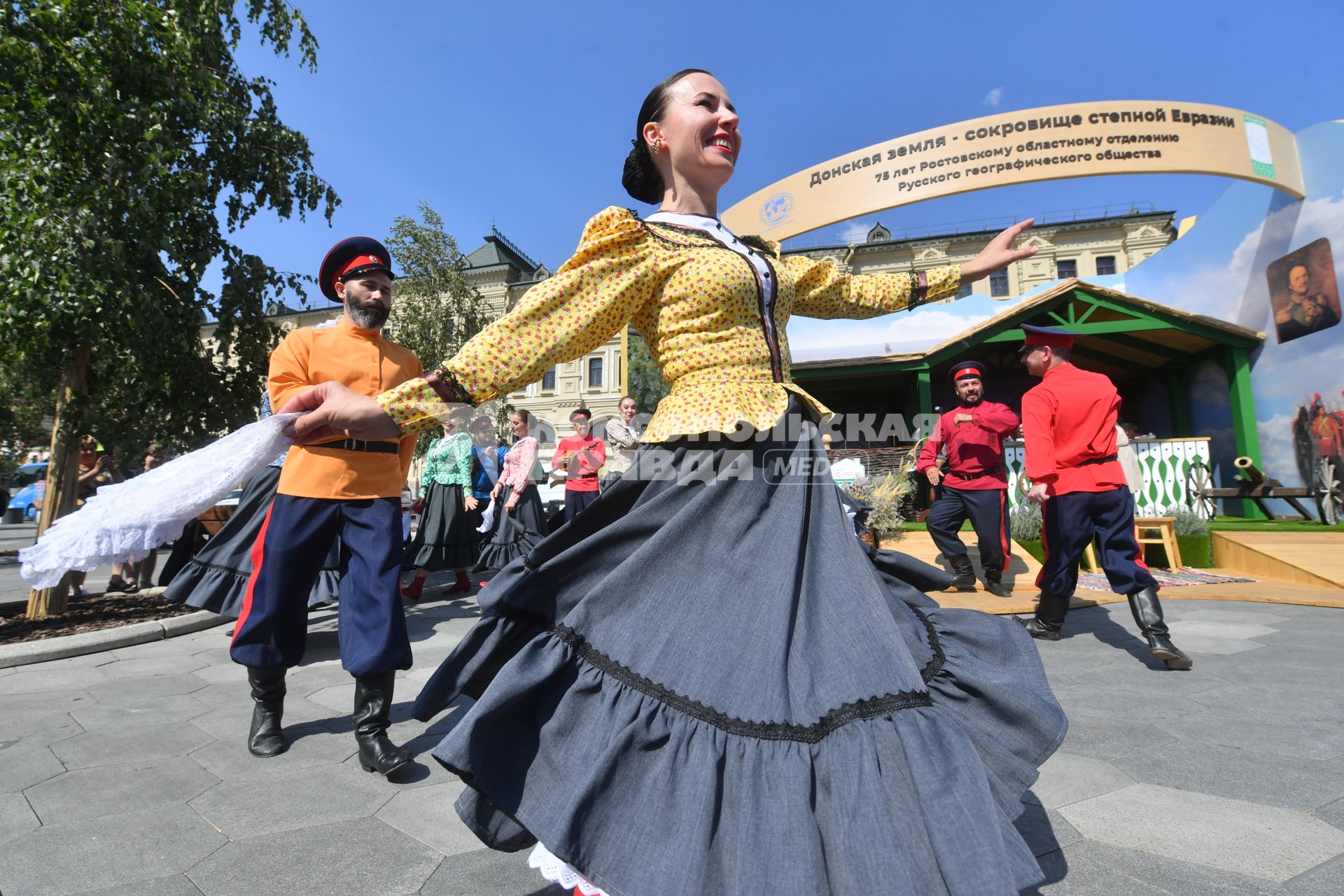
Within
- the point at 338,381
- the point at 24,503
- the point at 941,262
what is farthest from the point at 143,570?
the point at 941,262

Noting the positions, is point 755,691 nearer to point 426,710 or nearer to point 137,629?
point 426,710

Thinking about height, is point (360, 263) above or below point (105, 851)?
above

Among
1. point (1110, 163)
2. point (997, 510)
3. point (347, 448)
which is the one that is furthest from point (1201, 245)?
point (347, 448)

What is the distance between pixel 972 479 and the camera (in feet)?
20.1

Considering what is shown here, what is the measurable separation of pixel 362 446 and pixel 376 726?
1.06 meters

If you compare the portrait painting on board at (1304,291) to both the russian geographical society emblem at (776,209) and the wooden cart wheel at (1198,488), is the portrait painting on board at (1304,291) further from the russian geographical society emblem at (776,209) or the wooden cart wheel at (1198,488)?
the russian geographical society emblem at (776,209)

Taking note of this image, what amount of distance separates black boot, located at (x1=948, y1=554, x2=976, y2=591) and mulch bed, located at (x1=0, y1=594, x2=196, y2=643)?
251 inches

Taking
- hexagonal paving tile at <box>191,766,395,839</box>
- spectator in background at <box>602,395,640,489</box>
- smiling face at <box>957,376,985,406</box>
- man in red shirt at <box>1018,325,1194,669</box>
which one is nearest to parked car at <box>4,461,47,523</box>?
spectator in background at <box>602,395,640,489</box>

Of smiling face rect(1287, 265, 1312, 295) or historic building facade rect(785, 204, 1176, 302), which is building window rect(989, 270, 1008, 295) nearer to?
historic building facade rect(785, 204, 1176, 302)

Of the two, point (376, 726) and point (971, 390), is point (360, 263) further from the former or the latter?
point (971, 390)

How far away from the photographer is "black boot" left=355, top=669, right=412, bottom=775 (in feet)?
7.83

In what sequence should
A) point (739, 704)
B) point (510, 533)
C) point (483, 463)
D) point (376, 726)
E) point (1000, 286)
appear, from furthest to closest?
point (1000, 286) < point (510, 533) < point (483, 463) < point (376, 726) < point (739, 704)

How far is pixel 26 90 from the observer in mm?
4543

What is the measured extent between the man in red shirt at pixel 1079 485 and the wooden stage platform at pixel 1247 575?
3.89 feet
